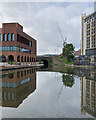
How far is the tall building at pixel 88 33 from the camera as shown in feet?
301

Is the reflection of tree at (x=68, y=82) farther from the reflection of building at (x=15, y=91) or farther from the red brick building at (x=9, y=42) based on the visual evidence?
the red brick building at (x=9, y=42)

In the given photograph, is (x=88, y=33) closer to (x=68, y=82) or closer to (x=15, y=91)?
(x=68, y=82)

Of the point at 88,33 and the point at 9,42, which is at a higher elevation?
the point at 88,33

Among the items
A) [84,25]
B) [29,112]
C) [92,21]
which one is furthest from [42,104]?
[84,25]

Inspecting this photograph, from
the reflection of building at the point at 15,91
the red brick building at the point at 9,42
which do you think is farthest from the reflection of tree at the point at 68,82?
the red brick building at the point at 9,42

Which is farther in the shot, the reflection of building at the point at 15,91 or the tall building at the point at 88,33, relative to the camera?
the tall building at the point at 88,33

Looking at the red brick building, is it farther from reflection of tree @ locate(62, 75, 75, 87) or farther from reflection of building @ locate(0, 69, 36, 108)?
reflection of building @ locate(0, 69, 36, 108)

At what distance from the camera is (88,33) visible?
9888 centimetres

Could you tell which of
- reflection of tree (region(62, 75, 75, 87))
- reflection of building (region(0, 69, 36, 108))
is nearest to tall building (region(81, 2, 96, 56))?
reflection of tree (region(62, 75, 75, 87))

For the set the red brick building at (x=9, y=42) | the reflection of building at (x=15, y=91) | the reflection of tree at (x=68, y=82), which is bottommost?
the reflection of tree at (x=68, y=82)

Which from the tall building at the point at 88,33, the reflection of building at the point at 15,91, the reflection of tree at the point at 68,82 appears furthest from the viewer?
the tall building at the point at 88,33

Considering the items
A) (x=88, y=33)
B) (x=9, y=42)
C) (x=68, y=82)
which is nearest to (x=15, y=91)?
(x=68, y=82)

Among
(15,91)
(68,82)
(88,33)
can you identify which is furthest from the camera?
(88,33)

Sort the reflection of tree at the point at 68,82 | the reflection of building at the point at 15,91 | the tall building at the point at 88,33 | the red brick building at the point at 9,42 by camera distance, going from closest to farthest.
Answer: the reflection of building at the point at 15,91 < the reflection of tree at the point at 68,82 < the red brick building at the point at 9,42 < the tall building at the point at 88,33
